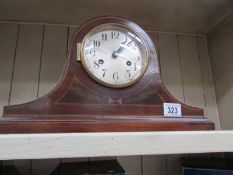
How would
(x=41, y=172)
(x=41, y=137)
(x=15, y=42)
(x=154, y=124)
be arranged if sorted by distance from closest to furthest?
(x=41, y=137)
(x=154, y=124)
(x=41, y=172)
(x=15, y=42)

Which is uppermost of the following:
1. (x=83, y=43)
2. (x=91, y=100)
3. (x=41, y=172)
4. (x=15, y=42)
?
(x=15, y=42)

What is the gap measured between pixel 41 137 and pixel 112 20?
334 mm

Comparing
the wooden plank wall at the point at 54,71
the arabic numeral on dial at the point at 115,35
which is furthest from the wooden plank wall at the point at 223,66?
the arabic numeral on dial at the point at 115,35

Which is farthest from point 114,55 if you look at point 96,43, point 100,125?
point 100,125

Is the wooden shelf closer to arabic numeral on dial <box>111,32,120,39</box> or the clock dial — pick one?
the clock dial

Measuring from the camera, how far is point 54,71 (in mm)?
817

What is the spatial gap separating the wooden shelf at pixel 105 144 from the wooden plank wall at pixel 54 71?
386 millimetres

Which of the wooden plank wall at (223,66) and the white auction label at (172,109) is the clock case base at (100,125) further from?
the wooden plank wall at (223,66)

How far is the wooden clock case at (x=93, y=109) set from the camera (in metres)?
0.46

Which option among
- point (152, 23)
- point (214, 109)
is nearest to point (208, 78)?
point (214, 109)

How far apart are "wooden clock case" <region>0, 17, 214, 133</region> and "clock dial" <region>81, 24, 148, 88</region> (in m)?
0.01

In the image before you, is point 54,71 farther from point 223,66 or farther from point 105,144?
point 223,66

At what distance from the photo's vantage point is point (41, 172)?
2.33 feet

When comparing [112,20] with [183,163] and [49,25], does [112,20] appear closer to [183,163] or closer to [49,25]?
[49,25]
